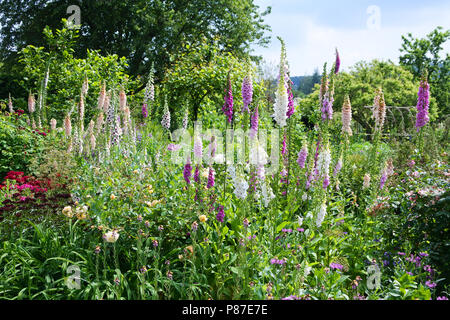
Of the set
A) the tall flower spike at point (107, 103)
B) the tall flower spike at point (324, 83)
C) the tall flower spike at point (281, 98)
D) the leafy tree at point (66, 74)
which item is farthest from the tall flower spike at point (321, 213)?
the leafy tree at point (66, 74)

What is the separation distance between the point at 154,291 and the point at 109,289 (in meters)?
0.35

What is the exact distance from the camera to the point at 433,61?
32.4 meters

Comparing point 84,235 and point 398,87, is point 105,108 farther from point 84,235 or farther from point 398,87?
point 398,87

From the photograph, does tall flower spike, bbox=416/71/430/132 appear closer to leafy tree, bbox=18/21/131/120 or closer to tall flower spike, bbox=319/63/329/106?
tall flower spike, bbox=319/63/329/106

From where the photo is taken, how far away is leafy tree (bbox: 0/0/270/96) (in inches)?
696

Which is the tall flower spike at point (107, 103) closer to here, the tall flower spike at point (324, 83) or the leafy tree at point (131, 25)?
the tall flower spike at point (324, 83)

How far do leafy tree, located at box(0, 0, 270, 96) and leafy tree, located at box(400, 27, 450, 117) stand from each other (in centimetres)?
1961

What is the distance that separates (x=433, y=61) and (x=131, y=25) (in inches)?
1121

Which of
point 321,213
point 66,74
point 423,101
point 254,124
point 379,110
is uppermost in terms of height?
point 66,74

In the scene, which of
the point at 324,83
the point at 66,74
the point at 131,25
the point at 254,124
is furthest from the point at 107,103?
the point at 131,25

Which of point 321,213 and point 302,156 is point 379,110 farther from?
point 321,213

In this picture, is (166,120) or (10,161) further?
(10,161)
